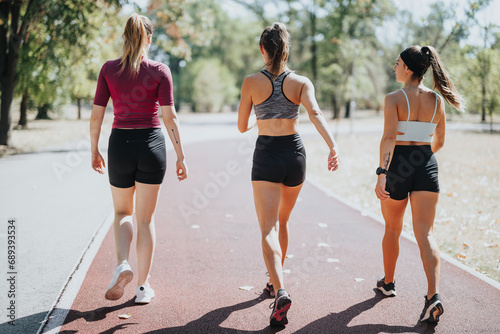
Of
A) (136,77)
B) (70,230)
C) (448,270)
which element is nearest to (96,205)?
(70,230)

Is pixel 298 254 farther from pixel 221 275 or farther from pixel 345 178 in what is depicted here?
pixel 345 178

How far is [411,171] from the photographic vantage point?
3.75 metres

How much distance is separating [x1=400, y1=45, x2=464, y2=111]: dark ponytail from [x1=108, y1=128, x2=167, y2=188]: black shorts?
2139 mm

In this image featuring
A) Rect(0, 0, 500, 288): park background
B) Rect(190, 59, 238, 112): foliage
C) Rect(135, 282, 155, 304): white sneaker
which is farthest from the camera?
Rect(190, 59, 238, 112): foliage

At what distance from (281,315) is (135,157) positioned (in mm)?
1668

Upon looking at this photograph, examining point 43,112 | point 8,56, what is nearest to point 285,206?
point 8,56

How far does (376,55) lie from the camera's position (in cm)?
5159

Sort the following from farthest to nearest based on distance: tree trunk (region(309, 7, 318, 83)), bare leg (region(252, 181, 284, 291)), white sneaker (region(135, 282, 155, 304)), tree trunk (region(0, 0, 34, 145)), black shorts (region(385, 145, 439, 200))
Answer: tree trunk (region(309, 7, 318, 83)) < tree trunk (region(0, 0, 34, 145)) < white sneaker (region(135, 282, 155, 304)) < black shorts (region(385, 145, 439, 200)) < bare leg (region(252, 181, 284, 291))

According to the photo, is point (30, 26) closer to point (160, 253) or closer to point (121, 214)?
point (160, 253)

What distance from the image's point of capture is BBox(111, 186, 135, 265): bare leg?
381 cm

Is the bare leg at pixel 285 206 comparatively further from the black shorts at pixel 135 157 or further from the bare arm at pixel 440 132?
the bare arm at pixel 440 132

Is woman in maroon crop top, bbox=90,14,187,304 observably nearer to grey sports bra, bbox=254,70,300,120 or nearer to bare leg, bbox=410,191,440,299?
grey sports bra, bbox=254,70,300,120

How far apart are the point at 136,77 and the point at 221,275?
7.20 feet

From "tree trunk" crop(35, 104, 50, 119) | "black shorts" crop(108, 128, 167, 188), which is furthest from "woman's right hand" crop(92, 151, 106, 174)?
"tree trunk" crop(35, 104, 50, 119)
